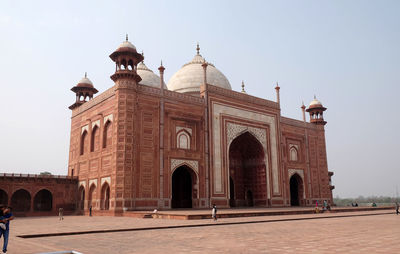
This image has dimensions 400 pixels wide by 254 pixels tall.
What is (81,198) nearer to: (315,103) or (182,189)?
(182,189)

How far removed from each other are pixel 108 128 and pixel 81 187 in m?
4.40

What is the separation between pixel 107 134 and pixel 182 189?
19.8ft

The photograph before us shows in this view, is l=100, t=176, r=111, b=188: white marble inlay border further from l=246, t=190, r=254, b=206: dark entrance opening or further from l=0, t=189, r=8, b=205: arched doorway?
l=246, t=190, r=254, b=206: dark entrance opening

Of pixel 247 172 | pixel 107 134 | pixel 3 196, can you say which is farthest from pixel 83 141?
pixel 247 172

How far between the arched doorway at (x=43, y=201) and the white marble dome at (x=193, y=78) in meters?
11.3

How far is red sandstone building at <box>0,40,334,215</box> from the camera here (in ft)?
56.5

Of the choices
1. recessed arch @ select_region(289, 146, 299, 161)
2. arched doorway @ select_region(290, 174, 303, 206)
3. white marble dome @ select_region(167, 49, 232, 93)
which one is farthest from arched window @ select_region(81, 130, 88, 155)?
arched doorway @ select_region(290, 174, 303, 206)

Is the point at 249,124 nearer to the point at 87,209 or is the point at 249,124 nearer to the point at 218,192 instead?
the point at 218,192

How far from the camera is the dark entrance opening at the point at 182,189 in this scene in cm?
2108

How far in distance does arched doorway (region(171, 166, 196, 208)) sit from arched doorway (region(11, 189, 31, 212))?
8.23m

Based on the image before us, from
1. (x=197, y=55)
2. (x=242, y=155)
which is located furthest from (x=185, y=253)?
(x=197, y=55)

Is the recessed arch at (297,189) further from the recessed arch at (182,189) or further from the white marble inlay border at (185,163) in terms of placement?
the white marble inlay border at (185,163)

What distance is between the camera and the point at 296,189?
27.1 meters

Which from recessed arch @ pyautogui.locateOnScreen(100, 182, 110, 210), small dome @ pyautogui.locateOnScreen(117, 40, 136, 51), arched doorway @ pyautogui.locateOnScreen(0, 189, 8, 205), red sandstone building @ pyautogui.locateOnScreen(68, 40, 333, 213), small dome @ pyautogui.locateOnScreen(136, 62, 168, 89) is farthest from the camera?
small dome @ pyautogui.locateOnScreen(136, 62, 168, 89)
